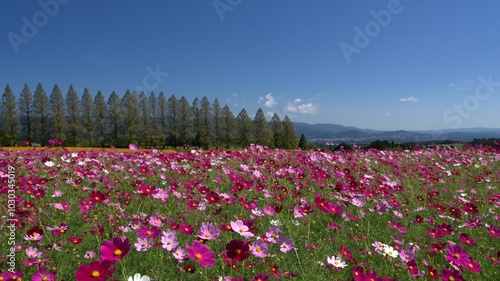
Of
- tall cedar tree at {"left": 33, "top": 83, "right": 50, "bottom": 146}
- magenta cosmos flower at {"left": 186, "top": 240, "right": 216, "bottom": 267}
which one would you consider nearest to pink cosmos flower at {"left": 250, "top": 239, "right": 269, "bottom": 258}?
magenta cosmos flower at {"left": 186, "top": 240, "right": 216, "bottom": 267}

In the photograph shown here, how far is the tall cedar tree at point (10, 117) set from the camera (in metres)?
48.2

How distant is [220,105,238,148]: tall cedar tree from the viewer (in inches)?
2408

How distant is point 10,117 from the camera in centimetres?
4866

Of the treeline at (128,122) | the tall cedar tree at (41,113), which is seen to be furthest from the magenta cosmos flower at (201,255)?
the tall cedar tree at (41,113)

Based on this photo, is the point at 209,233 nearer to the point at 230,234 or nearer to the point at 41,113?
the point at 230,234

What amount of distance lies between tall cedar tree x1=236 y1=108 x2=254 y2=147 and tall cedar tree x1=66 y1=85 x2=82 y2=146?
2783 centimetres

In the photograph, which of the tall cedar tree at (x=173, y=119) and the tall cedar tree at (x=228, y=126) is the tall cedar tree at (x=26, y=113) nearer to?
the tall cedar tree at (x=173, y=119)

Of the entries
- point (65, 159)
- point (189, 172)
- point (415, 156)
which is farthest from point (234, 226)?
point (415, 156)

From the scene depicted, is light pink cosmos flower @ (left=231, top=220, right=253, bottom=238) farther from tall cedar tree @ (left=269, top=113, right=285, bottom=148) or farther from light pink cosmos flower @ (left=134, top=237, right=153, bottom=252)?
tall cedar tree @ (left=269, top=113, right=285, bottom=148)

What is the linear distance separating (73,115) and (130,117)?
8.94 m

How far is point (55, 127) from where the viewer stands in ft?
168

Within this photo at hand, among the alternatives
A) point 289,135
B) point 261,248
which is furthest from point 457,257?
point 289,135

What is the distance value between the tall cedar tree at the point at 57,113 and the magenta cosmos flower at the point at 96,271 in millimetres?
57208

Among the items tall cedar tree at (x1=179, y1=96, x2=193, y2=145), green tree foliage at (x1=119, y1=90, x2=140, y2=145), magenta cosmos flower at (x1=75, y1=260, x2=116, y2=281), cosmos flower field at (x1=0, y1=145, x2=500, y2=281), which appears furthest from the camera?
tall cedar tree at (x1=179, y1=96, x2=193, y2=145)
